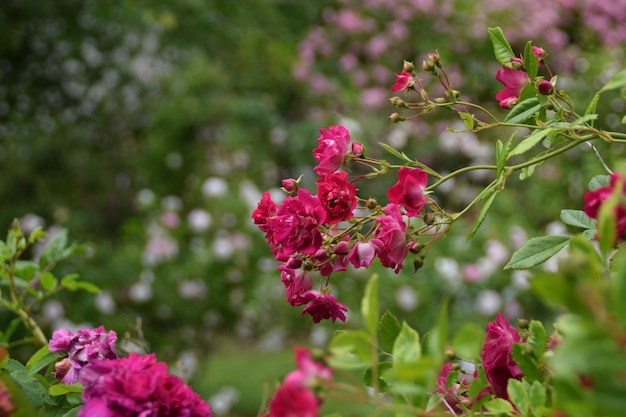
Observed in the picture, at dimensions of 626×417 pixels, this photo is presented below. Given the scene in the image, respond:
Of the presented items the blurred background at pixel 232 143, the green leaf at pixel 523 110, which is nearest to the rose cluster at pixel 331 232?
the green leaf at pixel 523 110

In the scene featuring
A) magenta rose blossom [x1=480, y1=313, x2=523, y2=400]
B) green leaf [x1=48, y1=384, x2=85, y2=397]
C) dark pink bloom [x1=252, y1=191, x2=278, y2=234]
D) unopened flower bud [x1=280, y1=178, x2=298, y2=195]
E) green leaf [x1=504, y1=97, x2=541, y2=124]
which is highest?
green leaf [x1=504, y1=97, x2=541, y2=124]

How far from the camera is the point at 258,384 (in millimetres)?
4668

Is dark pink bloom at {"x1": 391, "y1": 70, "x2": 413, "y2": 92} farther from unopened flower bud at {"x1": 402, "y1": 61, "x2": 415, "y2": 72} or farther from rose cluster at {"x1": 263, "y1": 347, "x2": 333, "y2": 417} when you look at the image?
rose cluster at {"x1": 263, "y1": 347, "x2": 333, "y2": 417}

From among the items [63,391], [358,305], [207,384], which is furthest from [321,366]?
[207,384]

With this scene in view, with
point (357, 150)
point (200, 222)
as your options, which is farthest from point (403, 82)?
point (200, 222)

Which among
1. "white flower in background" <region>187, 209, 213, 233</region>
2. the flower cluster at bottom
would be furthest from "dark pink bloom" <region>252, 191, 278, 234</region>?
"white flower in background" <region>187, 209, 213, 233</region>

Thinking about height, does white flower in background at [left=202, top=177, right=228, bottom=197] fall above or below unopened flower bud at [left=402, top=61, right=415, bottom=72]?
below

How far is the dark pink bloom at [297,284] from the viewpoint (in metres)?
0.73

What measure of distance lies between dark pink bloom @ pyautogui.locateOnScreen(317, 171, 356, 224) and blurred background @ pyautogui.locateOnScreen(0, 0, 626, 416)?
231 centimetres

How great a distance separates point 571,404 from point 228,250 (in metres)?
3.19

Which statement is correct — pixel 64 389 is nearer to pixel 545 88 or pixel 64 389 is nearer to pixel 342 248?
pixel 342 248

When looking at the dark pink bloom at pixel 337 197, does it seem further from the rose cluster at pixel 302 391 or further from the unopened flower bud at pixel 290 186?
the rose cluster at pixel 302 391

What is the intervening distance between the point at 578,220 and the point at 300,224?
0.27 metres

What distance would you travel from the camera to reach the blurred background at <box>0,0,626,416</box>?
3.33 meters
